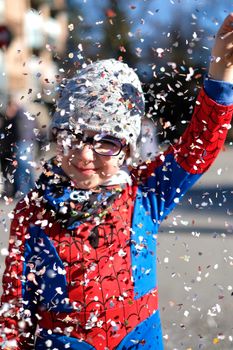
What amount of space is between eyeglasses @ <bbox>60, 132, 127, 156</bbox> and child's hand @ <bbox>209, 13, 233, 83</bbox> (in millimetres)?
330

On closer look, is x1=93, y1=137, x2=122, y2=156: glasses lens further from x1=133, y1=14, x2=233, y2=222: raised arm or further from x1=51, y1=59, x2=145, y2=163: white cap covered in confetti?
x1=133, y1=14, x2=233, y2=222: raised arm

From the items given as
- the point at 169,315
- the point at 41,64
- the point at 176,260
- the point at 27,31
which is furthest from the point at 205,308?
the point at 41,64

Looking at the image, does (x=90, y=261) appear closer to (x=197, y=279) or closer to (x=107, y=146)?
(x=107, y=146)

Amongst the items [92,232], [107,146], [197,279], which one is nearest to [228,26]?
[107,146]

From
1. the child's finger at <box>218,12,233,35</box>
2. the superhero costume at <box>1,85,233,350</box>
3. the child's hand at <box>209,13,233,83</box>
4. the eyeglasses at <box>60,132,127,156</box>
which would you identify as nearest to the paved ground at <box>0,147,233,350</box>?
the superhero costume at <box>1,85,233,350</box>

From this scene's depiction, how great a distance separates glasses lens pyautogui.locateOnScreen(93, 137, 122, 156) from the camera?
7.32 feet

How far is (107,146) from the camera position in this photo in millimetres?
2246

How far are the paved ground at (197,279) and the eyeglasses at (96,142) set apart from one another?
0.53 m

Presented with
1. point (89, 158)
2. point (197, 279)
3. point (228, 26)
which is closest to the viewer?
point (228, 26)

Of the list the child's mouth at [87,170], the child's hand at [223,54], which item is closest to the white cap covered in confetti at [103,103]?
the child's mouth at [87,170]

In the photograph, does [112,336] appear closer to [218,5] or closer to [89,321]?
[89,321]

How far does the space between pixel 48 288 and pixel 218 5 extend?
129 cm

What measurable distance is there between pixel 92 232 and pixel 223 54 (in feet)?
1.95

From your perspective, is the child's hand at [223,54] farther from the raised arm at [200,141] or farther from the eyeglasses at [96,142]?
the eyeglasses at [96,142]
